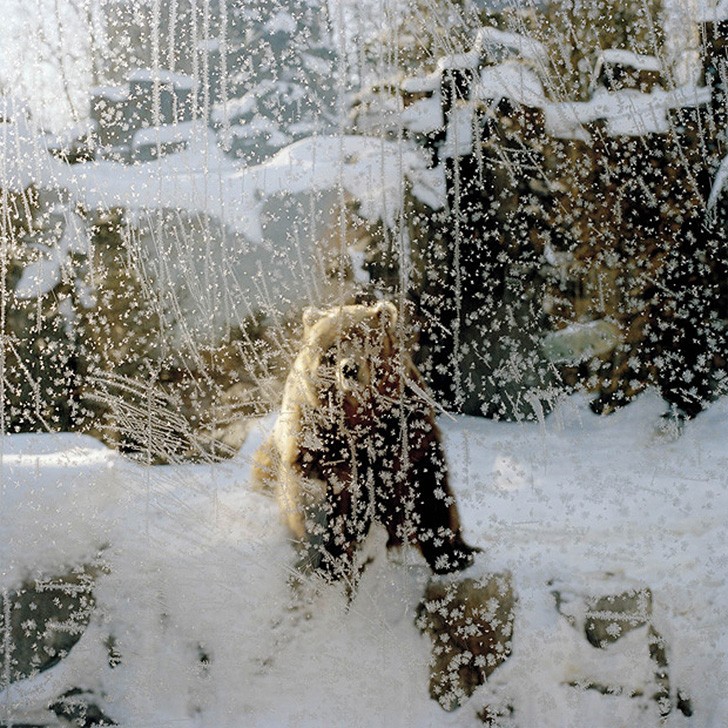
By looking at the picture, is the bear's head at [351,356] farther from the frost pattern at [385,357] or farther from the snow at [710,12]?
the snow at [710,12]

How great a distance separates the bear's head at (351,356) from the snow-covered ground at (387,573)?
122 mm

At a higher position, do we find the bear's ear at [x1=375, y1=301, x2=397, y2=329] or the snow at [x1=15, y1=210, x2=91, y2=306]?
the snow at [x1=15, y1=210, x2=91, y2=306]

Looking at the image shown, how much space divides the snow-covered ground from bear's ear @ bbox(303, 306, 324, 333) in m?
0.18

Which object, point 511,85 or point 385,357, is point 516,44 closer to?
point 511,85

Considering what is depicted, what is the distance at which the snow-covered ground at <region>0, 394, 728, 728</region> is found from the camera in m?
1.21

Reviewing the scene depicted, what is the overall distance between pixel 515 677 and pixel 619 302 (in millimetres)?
636

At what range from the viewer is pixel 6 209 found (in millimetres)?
1275

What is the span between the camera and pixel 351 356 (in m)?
1.23

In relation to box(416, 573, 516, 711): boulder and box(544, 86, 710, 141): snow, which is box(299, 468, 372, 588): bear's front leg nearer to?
box(416, 573, 516, 711): boulder

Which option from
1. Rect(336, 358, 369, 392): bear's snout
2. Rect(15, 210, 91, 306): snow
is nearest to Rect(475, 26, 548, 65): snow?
Rect(336, 358, 369, 392): bear's snout

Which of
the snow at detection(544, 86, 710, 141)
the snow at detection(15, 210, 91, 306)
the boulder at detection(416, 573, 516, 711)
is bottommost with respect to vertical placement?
the boulder at detection(416, 573, 516, 711)

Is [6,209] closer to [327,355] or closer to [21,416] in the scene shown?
[21,416]

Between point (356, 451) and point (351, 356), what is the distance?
16 cm

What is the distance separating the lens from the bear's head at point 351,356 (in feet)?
4.00
